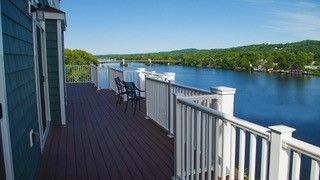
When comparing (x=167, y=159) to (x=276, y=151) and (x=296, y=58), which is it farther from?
(x=296, y=58)

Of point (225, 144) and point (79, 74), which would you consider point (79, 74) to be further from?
point (225, 144)

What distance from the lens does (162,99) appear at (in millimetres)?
5535

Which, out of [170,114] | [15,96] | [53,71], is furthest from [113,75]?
[15,96]

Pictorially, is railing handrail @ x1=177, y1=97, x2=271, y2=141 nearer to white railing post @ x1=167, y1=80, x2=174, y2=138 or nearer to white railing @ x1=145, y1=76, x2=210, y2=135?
white railing @ x1=145, y1=76, x2=210, y2=135

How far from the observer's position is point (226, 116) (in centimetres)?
224

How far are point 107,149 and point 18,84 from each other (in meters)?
1.99

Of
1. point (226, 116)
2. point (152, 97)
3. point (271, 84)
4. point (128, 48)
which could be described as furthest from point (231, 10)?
point (226, 116)

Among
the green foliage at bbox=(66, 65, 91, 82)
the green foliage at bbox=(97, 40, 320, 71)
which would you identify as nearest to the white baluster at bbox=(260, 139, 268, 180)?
the green foliage at bbox=(66, 65, 91, 82)

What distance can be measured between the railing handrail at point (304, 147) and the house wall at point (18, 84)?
1.88m

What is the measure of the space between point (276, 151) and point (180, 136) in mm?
1621

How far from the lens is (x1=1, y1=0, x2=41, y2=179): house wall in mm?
2289

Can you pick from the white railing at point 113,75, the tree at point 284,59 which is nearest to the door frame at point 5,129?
the white railing at point 113,75

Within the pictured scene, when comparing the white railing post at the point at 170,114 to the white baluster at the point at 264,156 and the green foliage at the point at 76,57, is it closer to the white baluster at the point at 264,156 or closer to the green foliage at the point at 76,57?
the white baluster at the point at 264,156

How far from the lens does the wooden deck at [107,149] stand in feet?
11.6
